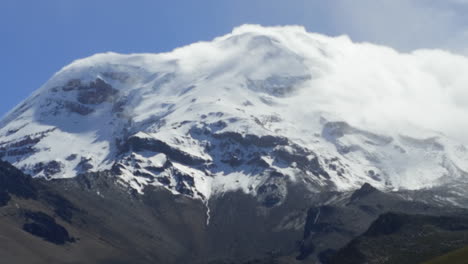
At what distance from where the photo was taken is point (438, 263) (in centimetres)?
15775

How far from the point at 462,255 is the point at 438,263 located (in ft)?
16.7

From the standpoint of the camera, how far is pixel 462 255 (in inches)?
6078
